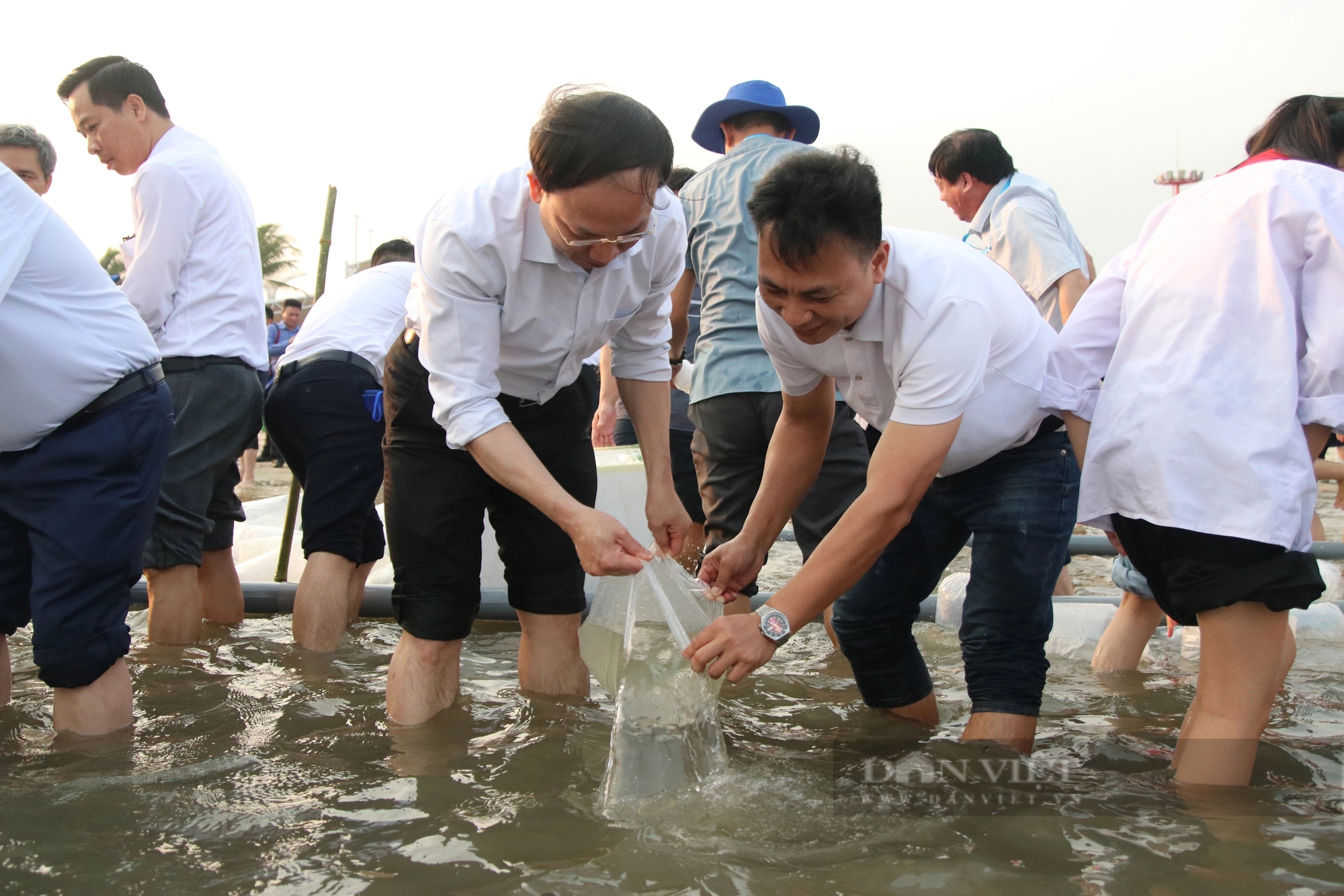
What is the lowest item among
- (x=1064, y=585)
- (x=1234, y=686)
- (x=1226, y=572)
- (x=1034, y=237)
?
(x=1064, y=585)

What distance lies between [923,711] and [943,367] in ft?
4.14

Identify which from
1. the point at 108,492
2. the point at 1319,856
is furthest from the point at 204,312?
the point at 1319,856

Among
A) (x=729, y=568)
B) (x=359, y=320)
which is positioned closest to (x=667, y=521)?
(x=729, y=568)

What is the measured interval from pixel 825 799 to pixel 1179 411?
113 centimetres

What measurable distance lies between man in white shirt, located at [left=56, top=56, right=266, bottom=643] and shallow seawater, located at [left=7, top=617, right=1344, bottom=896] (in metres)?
0.59

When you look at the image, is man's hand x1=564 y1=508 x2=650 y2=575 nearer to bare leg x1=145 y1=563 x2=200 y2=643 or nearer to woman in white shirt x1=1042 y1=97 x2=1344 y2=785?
woman in white shirt x1=1042 y1=97 x2=1344 y2=785

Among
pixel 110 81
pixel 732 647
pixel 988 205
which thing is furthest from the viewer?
pixel 988 205

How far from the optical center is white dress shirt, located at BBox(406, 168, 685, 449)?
2.51 metres

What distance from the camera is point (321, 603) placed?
158 inches

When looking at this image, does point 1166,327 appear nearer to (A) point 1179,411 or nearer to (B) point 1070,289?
(A) point 1179,411

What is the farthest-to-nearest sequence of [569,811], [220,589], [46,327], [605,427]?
[605,427] < [220,589] < [46,327] < [569,811]

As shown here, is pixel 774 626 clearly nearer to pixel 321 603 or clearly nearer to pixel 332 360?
pixel 321 603

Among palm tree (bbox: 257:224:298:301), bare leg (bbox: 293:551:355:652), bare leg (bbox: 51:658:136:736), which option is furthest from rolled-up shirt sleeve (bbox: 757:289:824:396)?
palm tree (bbox: 257:224:298:301)

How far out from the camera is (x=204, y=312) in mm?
3838
